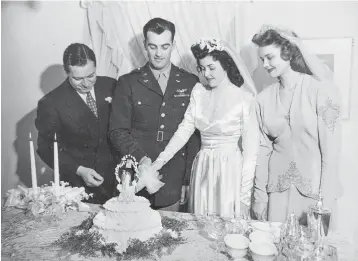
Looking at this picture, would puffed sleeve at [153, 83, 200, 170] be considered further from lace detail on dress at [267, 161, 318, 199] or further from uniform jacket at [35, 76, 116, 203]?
lace detail on dress at [267, 161, 318, 199]

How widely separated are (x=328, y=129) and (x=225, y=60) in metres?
0.55

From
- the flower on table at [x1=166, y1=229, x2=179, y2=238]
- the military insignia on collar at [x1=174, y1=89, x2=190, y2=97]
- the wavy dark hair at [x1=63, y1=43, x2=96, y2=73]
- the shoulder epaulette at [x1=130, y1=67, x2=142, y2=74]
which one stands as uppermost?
the wavy dark hair at [x1=63, y1=43, x2=96, y2=73]

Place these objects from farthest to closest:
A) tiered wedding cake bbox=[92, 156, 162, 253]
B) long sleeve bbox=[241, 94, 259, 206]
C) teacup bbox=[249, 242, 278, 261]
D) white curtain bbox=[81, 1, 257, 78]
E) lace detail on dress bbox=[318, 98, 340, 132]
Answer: white curtain bbox=[81, 1, 257, 78] < long sleeve bbox=[241, 94, 259, 206] < lace detail on dress bbox=[318, 98, 340, 132] < tiered wedding cake bbox=[92, 156, 162, 253] < teacup bbox=[249, 242, 278, 261]

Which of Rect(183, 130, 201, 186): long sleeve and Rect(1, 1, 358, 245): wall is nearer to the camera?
Rect(183, 130, 201, 186): long sleeve

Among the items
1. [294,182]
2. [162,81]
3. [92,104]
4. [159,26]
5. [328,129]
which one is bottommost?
[294,182]

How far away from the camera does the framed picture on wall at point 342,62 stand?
1.59 m

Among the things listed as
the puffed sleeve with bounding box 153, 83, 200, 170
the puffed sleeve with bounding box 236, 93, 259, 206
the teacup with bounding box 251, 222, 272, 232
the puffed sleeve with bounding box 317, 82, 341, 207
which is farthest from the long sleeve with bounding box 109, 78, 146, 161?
the puffed sleeve with bounding box 317, 82, 341, 207

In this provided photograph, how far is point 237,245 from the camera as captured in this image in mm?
1115

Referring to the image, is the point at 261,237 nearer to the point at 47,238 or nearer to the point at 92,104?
the point at 47,238

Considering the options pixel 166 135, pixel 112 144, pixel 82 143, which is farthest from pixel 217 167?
pixel 82 143

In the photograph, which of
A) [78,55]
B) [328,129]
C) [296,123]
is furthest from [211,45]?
[78,55]

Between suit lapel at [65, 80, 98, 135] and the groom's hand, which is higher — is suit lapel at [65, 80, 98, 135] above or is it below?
above

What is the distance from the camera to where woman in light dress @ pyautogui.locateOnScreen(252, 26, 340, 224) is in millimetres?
1531

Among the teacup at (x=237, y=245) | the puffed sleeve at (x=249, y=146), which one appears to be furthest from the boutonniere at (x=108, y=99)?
the teacup at (x=237, y=245)
